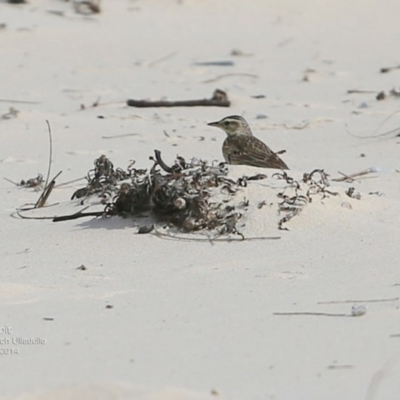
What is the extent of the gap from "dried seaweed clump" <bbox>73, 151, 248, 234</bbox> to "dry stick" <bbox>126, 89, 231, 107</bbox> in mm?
3325

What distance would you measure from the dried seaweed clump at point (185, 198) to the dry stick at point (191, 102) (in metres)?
3.33

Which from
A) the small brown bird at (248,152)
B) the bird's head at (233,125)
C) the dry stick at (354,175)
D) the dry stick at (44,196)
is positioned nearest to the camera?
the dry stick at (44,196)

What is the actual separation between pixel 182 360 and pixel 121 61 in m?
7.75

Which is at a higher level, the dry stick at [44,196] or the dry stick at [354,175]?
the dry stick at [44,196]

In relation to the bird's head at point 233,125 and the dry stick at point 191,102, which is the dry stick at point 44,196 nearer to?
the bird's head at point 233,125

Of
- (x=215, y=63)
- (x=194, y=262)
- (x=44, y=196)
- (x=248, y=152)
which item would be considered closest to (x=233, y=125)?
(x=248, y=152)

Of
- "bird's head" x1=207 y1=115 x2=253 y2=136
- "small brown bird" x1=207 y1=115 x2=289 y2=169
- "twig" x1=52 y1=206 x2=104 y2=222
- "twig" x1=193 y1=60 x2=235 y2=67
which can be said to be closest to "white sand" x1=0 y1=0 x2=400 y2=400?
"twig" x1=52 y1=206 x2=104 y2=222

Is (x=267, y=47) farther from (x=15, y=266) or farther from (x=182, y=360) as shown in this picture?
(x=182, y=360)

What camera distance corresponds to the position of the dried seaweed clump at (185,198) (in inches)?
220

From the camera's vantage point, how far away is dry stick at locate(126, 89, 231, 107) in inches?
368

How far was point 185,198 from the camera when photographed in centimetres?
562

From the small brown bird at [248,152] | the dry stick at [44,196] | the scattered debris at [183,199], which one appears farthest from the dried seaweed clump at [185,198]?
the small brown bird at [248,152]

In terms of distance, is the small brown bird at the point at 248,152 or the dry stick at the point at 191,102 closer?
the small brown bird at the point at 248,152

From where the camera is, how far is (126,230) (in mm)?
5645
